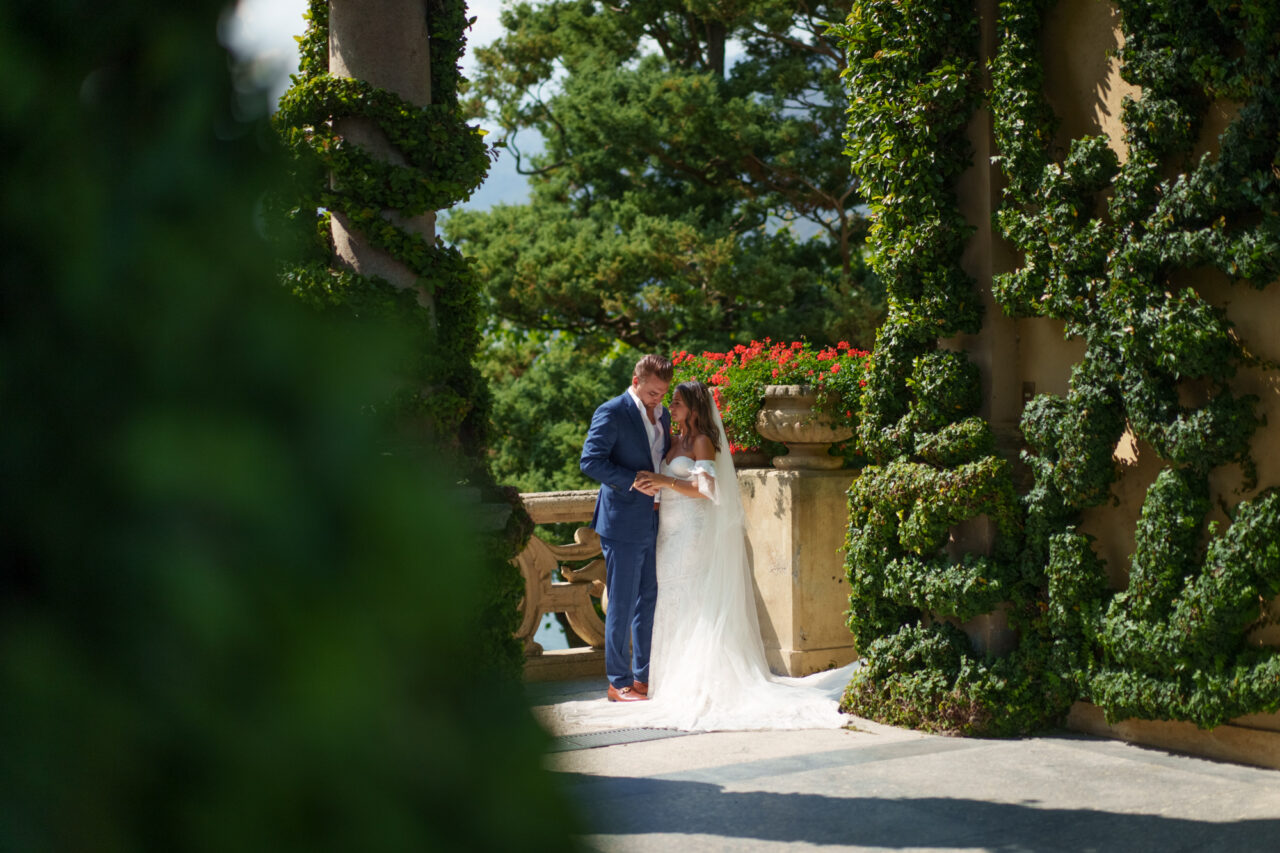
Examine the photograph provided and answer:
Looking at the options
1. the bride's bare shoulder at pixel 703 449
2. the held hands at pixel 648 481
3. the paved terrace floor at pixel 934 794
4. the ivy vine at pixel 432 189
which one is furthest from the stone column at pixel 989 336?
the ivy vine at pixel 432 189

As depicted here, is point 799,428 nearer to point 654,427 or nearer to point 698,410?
point 698,410

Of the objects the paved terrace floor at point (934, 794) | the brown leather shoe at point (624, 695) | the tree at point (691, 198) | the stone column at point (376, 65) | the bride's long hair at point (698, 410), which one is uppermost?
the tree at point (691, 198)

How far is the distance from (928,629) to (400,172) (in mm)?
3569

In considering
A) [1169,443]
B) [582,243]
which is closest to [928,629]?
[1169,443]

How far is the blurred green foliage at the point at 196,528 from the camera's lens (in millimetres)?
355

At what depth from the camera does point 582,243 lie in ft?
60.7

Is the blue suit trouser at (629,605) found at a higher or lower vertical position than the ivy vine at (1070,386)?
lower

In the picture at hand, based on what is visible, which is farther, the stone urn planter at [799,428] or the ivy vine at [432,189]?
the stone urn planter at [799,428]

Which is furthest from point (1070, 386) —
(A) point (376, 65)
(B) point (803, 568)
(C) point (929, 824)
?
(A) point (376, 65)

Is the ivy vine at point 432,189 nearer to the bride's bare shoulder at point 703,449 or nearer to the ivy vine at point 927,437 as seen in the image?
the ivy vine at point 927,437

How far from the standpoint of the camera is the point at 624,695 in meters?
7.31

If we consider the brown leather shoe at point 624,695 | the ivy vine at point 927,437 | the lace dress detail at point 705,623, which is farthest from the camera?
the brown leather shoe at point 624,695

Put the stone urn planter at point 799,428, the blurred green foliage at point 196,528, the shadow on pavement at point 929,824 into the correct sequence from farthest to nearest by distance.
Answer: the stone urn planter at point 799,428 → the shadow on pavement at point 929,824 → the blurred green foliage at point 196,528

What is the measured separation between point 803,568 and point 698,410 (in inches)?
48.3
